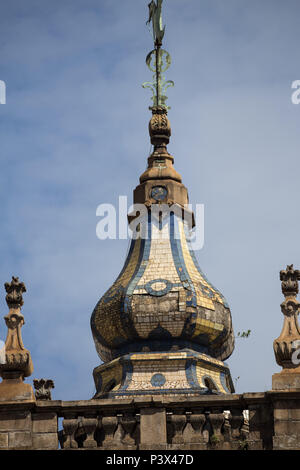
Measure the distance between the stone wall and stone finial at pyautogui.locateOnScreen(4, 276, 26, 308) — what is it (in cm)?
219

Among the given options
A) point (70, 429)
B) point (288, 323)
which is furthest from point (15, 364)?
point (288, 323)

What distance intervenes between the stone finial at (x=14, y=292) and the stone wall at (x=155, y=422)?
2.19 meters

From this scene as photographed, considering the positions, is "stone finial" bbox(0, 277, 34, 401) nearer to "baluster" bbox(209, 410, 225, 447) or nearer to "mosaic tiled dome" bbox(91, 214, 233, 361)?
"baluster" bbox(209, 410, 225, 447)

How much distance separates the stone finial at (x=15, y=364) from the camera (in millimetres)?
30000

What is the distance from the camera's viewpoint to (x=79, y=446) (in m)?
30.2

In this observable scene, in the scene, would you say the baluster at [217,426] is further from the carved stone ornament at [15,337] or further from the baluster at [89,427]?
the carved stone ornament at [15,337]

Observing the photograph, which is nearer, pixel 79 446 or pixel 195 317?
pixel 79 446

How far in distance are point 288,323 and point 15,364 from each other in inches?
227

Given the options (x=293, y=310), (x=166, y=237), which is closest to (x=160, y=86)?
(x=166, y=237)

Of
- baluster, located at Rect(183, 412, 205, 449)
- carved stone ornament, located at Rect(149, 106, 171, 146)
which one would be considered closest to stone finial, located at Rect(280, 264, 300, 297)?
baluster, located at Rect(183, 412, 205, 449)

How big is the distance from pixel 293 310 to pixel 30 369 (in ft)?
18.5

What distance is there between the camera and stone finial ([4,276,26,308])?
30641 millimetres
